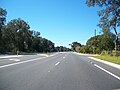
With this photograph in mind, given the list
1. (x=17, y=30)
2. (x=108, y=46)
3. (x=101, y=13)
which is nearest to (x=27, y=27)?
(x=17, y=30)

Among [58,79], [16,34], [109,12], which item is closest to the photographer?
[58,79]

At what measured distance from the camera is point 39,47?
481 ft

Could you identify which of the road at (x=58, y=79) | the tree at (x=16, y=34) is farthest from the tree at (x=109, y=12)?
the tree at (x=16, y=34)

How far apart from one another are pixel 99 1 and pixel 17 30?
260 ft

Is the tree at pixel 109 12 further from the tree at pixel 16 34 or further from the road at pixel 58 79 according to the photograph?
the tree at pixel 16 34

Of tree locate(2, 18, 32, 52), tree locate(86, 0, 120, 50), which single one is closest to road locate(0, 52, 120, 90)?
tree locate(86, 0, 120, 50)

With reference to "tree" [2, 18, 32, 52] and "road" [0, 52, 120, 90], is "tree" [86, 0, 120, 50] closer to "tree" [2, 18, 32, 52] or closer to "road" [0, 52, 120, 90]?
"road" [0, 52, 120, 90]

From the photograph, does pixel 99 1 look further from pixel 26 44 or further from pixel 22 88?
pixel 26 44

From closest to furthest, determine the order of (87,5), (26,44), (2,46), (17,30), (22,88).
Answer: (22,88)
(87,5)
(2,46)
(17,30)
(26,44)

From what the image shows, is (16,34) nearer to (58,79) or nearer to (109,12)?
(109,12)

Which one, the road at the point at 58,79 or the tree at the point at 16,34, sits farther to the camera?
the tree at the point at 16,34

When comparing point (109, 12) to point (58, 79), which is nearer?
point (58, 79)

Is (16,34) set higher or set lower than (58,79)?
higher

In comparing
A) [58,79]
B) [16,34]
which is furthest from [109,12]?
[16,34]
